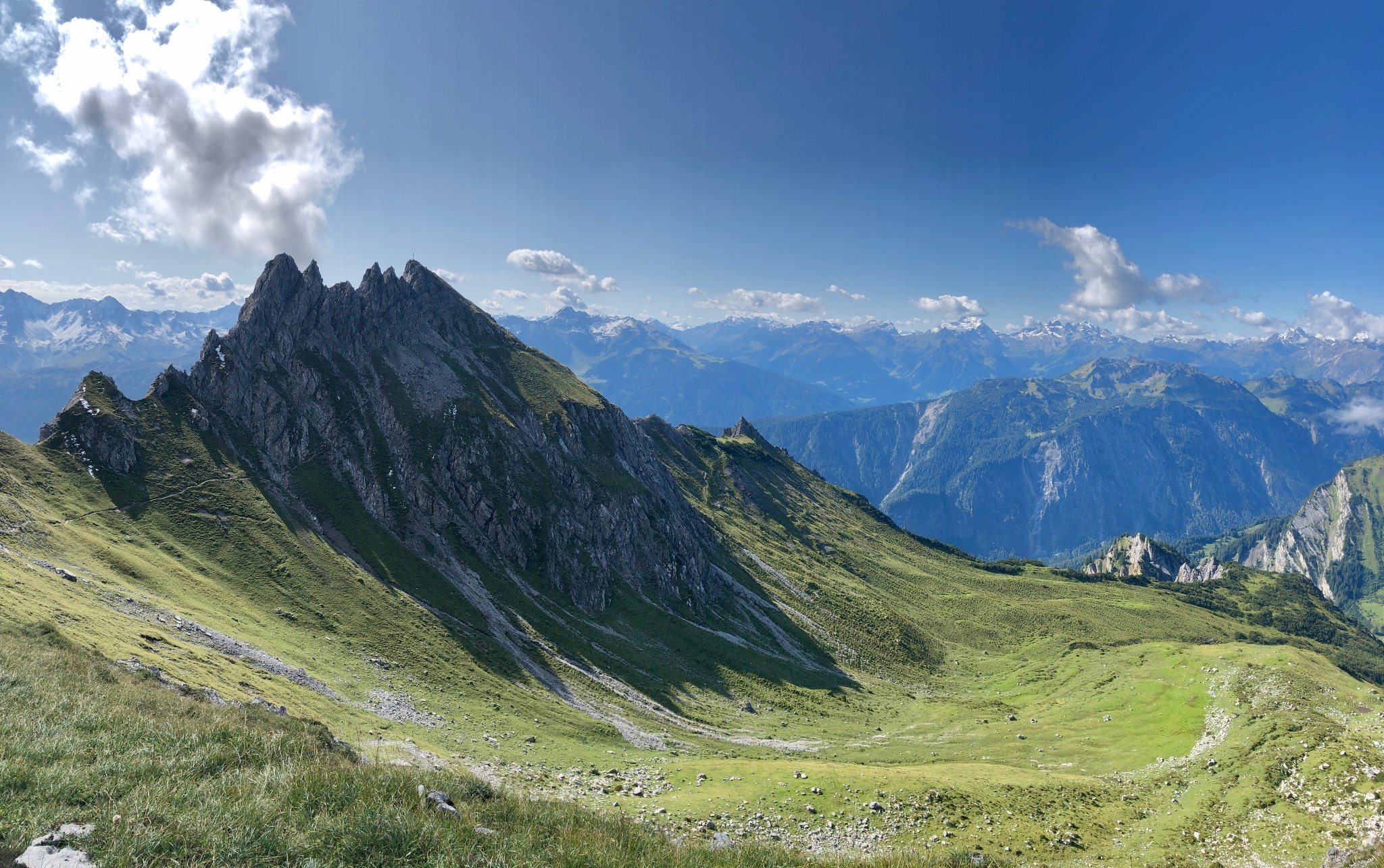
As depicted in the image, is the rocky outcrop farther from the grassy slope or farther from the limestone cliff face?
the limestone cliff face

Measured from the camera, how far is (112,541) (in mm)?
78312

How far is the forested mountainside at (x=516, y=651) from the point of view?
152 ft

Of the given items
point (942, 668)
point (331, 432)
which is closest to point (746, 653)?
point (942, 668)

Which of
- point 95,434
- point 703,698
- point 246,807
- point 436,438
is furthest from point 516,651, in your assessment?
point 246,807

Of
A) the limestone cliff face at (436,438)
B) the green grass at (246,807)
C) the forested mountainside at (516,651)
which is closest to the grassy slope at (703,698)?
the forested mountainside at (516,651)

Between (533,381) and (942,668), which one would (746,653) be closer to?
(942,668)

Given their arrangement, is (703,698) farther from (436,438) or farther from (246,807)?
(246,807)

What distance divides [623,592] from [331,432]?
2790 inches

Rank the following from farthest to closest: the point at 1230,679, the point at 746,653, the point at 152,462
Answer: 1. the point at 746,653
2. the point at 1230,679
3. the point at 152,462

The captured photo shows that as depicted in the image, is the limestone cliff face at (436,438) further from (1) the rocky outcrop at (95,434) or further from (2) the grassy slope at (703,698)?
(1) the rocky outcrop at (95,434)

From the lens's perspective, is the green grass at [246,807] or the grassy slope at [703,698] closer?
the green grass at [246,807]

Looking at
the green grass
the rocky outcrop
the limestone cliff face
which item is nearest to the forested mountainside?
the green grass

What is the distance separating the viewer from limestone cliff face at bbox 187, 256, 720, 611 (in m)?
114

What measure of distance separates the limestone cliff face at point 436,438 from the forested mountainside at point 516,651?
0.74m
